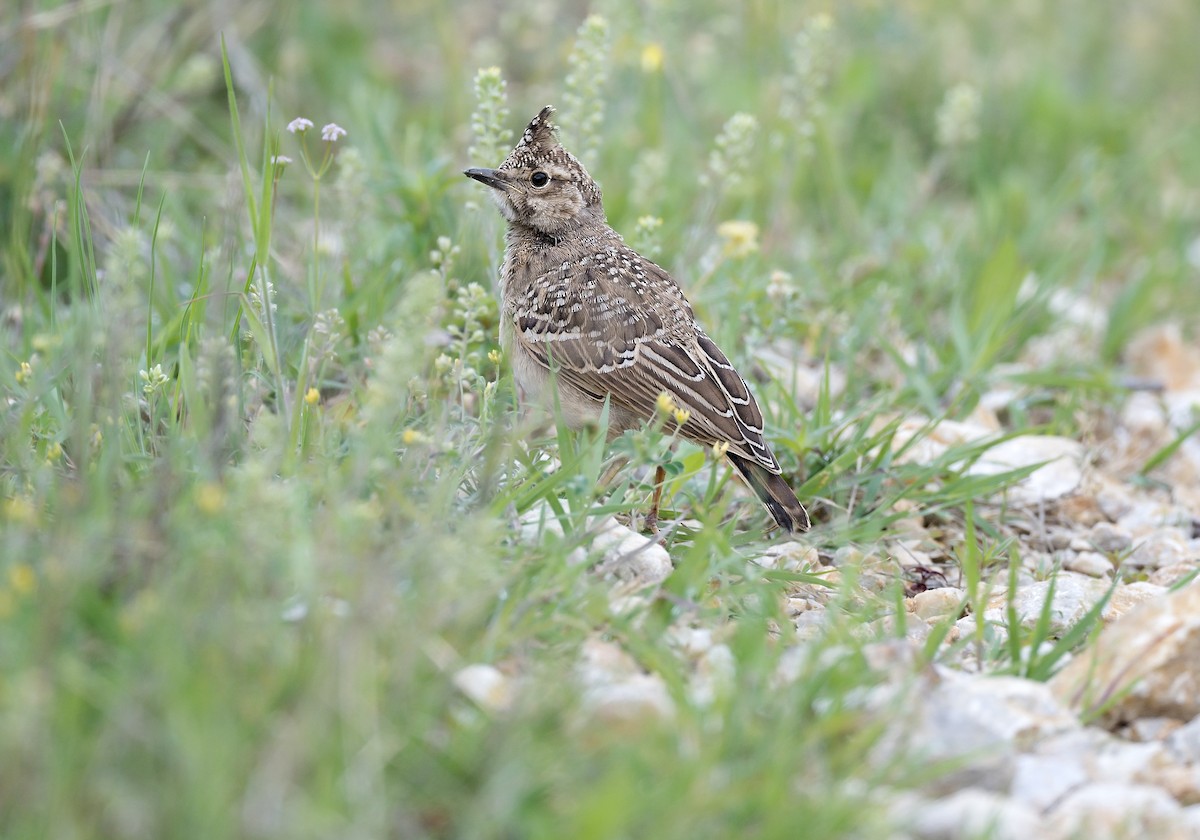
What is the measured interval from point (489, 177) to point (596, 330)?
77 centimetres

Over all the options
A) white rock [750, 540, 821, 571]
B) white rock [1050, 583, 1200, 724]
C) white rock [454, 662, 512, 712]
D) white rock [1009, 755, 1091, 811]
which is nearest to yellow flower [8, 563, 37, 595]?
white rock [454, 662, 512, 712]

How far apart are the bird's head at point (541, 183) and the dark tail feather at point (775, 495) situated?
54.2 inches

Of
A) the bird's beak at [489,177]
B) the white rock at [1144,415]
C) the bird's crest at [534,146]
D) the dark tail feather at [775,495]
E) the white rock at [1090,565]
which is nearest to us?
the dark tail feather at [775,495]

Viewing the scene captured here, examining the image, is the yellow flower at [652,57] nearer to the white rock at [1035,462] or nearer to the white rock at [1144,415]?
the white rock at [1035,462]

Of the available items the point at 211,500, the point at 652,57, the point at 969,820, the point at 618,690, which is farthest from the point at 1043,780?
the point at 652,57

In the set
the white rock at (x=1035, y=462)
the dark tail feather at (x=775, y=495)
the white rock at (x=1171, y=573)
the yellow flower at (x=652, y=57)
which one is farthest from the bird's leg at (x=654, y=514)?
the yellow flower at (x=652, y=57)

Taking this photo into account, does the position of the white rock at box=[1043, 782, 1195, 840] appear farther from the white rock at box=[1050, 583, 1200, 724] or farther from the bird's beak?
the bird's beak

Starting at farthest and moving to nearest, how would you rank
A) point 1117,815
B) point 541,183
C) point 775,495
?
point 541,183 → point 775,495 → point 1117,815

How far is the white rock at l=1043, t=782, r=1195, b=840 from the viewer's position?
9.02 feet

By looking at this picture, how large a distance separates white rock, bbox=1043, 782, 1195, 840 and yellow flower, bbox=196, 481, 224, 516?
5.96ft

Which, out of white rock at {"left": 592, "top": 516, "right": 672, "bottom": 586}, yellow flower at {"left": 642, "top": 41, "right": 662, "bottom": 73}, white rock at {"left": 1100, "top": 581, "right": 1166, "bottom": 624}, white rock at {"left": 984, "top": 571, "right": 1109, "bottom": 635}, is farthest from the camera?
yellow flower at {"left": 642, "top": 41, "right": 662, "bottom": 73}

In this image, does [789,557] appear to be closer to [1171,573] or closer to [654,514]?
Answer: [654,514]

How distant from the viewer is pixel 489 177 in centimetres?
521

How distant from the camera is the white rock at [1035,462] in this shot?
5.21 meters
